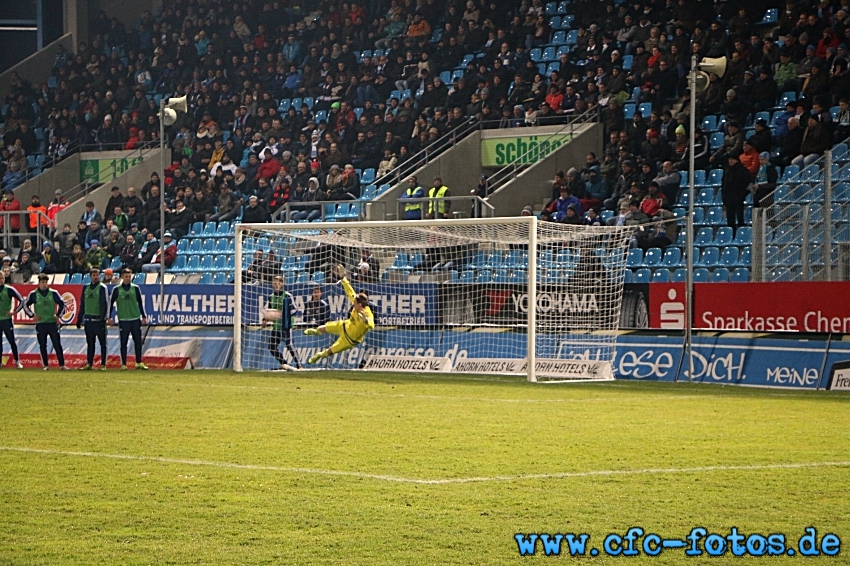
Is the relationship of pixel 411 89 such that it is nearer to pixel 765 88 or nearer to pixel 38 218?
pixel 38 218

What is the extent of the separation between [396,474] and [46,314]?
48.7 ft

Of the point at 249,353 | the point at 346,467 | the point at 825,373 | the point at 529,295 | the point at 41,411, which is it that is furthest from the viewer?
the point at 249,353

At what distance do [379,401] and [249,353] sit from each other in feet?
23.3

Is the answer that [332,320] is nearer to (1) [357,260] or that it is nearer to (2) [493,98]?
A: (1) [357,260]

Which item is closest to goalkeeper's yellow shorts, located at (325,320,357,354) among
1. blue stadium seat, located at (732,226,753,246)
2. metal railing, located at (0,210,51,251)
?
blue stadium seat, located at (732,226,753,246)

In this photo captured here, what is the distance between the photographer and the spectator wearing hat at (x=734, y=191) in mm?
22391

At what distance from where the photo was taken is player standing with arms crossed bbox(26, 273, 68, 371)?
73.7ft

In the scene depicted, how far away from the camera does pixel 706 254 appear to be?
74.4ft

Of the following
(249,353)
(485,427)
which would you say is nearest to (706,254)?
(249,353)

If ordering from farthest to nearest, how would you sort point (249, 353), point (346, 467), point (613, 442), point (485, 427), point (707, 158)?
point (707, 158), point (249, 353), point (485, 427), point (613, 442), point (346, 467)

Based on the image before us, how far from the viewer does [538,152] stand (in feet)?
91.2

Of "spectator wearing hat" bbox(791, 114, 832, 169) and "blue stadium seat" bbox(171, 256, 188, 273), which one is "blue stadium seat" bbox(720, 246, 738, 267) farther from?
"blue stadium seat" bbox(171, 256, 188, 273)

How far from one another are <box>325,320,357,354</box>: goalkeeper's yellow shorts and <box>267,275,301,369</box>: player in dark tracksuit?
80 centimetres

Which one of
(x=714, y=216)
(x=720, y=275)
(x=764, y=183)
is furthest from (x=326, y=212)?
(x=764, y=183)
